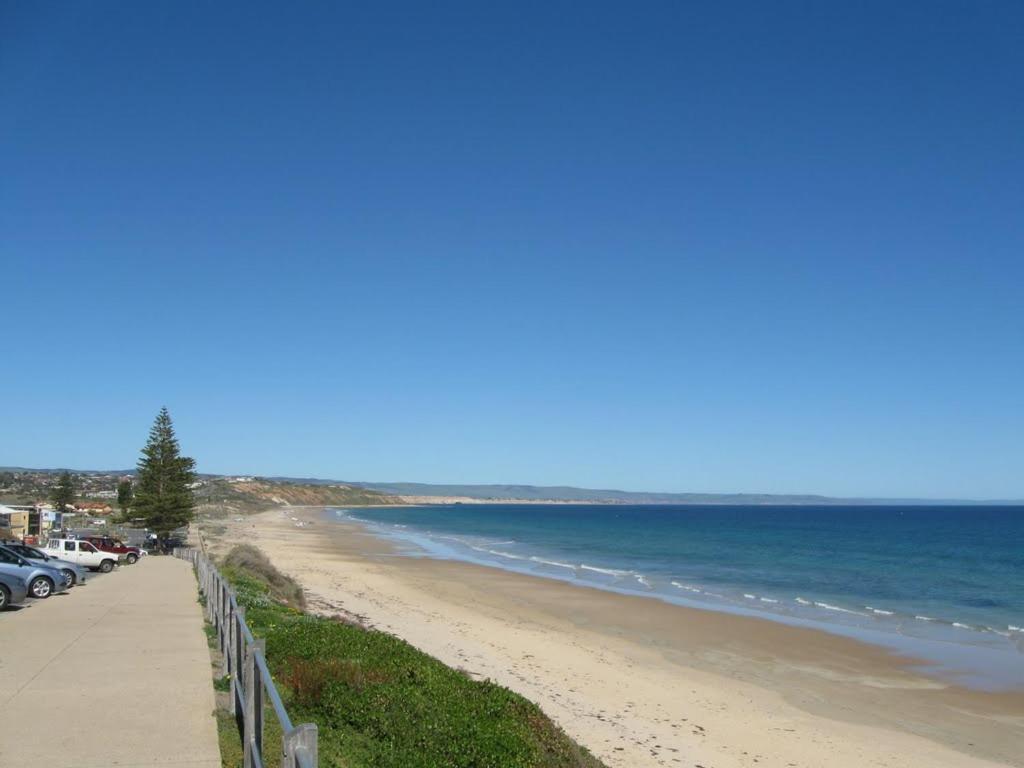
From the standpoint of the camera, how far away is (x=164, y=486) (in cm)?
6041

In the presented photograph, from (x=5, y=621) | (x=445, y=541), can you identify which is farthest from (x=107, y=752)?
(x=445, y=541)

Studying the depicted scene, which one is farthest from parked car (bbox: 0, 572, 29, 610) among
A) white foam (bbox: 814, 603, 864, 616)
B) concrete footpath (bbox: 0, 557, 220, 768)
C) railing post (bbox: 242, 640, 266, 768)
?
white foam (bbox: 814, 603, 864, 616)

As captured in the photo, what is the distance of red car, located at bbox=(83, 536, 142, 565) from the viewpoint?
38.8m

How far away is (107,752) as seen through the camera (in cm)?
802

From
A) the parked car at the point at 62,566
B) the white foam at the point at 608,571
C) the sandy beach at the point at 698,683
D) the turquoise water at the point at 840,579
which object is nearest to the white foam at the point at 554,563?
Result: the turquoise water at the point at 840,579

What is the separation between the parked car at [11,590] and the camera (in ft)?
61.7

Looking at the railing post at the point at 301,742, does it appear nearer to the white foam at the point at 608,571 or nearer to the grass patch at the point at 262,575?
the grass patch at the point at 262,575

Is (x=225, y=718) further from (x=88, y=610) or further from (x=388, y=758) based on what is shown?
(x=88, y=610)

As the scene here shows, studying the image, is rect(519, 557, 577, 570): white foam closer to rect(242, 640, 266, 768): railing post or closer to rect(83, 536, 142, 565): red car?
rect(83, 536, 142, 565): red car

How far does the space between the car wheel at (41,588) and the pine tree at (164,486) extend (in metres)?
35.1

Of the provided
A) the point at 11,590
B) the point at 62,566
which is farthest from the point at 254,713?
the point at 62,566

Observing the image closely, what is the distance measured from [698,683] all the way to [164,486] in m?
48.9

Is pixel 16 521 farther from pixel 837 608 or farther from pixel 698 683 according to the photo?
pixel 837 608

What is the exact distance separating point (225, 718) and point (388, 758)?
6.72ft
